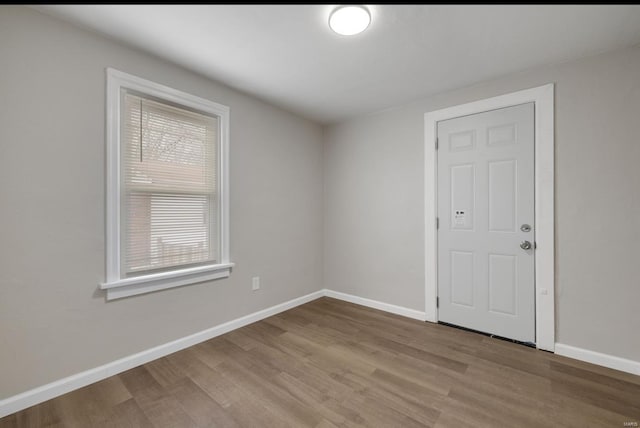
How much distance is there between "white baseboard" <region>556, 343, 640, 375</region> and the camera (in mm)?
2021

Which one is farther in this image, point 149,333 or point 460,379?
point 149,333

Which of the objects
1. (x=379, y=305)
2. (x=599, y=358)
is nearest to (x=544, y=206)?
(x=599, y=358)

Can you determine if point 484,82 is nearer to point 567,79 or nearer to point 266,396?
point 567,79

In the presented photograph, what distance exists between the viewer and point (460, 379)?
1.97 m

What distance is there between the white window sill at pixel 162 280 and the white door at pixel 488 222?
2.33m

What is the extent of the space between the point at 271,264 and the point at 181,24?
92.7 inches

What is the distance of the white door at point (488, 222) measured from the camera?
2.46 meters

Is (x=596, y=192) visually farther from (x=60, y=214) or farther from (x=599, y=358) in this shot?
(x=60, y=214)

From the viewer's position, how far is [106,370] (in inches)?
77.4

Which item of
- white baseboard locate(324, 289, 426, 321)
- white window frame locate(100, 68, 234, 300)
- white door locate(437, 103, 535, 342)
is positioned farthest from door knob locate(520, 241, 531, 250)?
white window frame locate(100, 68, 234, 300)

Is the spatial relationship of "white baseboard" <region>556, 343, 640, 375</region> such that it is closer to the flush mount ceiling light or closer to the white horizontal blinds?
the flush mount ceiling light

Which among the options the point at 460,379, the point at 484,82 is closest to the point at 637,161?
the point at 484,82

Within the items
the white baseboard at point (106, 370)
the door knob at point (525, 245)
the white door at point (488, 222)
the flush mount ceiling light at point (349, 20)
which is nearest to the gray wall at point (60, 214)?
the white baseboard at point (106, 370)

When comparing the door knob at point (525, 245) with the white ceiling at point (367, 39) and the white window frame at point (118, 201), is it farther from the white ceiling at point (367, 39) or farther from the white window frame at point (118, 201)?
the white window frame at point (118, 201)
